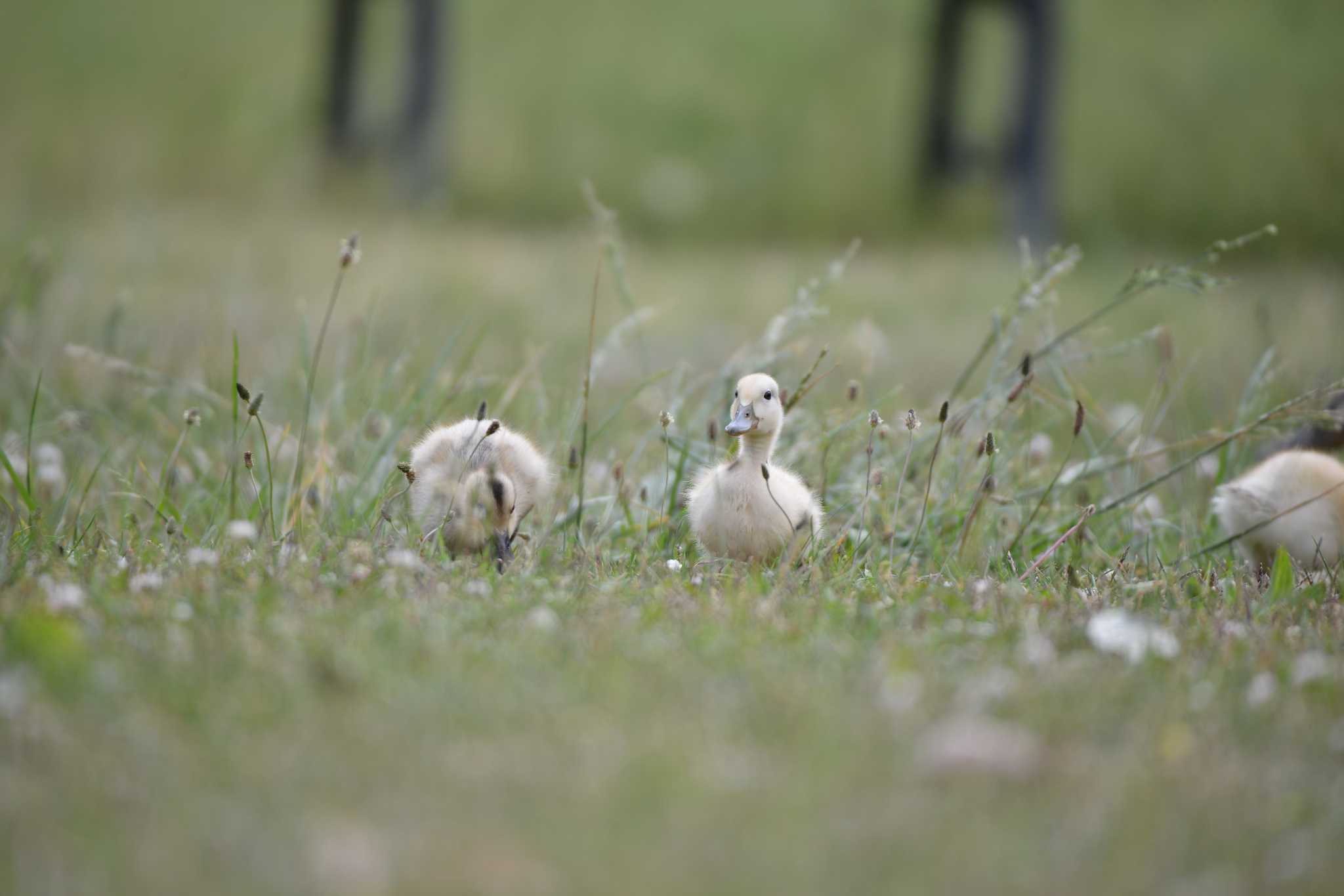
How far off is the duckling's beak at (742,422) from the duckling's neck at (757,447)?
0.14 metres

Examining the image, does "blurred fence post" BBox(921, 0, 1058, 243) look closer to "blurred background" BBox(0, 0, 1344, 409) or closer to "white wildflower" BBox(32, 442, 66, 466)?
"blurred background" BBox(0, 0, 1344, 409)

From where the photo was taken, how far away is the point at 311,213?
12266 millimetres

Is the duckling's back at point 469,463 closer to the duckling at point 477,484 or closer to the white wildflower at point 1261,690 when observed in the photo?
the duckling at point 477,484

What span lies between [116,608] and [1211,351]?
6891mm

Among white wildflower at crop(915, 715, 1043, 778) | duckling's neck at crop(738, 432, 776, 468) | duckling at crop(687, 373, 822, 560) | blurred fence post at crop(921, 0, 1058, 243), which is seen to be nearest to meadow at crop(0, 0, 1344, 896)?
white wildflower at crop(915, 715, 1043, 778)

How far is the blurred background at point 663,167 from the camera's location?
835cm

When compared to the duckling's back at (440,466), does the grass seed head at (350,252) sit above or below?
above

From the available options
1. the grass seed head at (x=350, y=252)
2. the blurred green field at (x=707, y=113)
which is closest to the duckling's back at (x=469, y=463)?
the grass seed head at (x=350, y=252)

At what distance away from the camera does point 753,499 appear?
129 inches

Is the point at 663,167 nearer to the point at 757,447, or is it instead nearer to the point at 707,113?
the point at 707,113

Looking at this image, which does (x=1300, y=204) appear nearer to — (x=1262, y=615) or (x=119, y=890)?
(x=1262, y=615)

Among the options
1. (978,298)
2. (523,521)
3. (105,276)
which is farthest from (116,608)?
(978,298)

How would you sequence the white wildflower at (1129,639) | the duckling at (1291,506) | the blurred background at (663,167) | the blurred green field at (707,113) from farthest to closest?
the blurred green field at (707,113) < the blurred background at (663,167) < the duckling at (1291,506) < the white wildflower at (1129,639)

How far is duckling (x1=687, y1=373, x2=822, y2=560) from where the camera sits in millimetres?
3229
